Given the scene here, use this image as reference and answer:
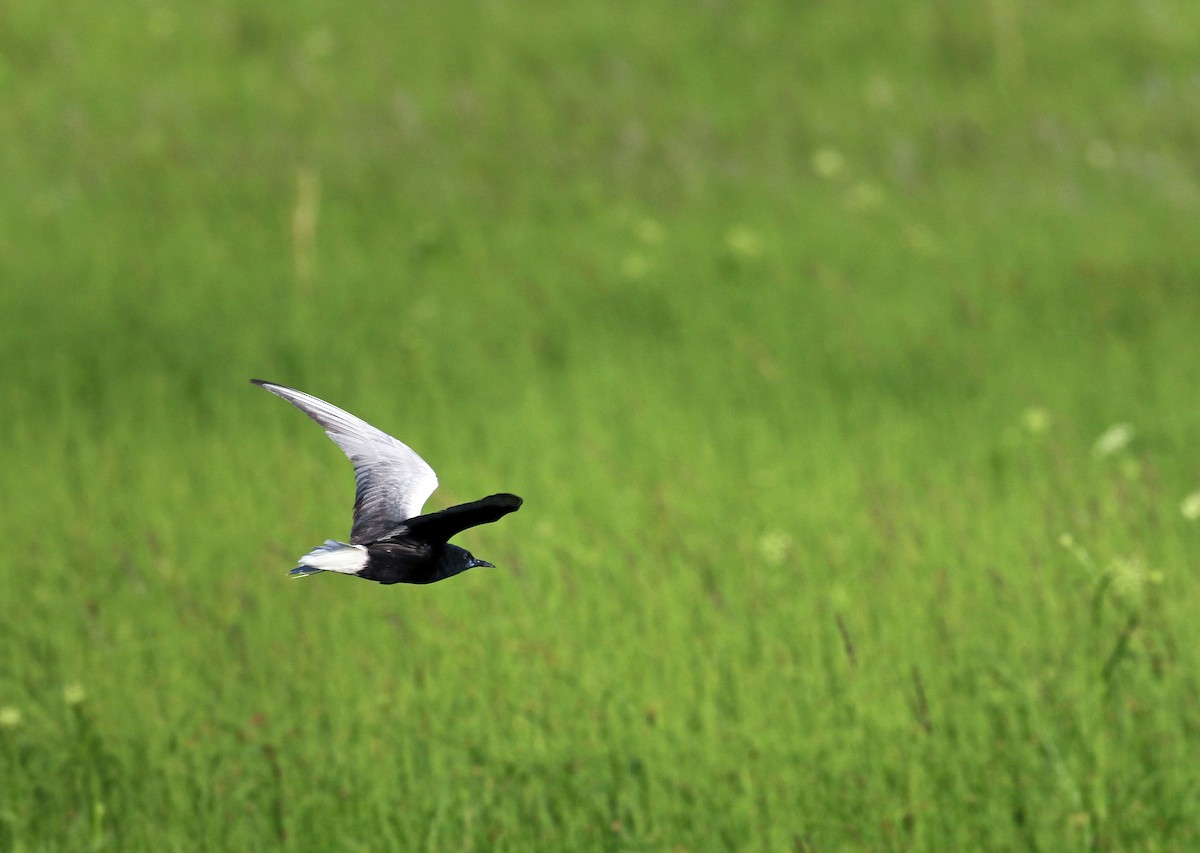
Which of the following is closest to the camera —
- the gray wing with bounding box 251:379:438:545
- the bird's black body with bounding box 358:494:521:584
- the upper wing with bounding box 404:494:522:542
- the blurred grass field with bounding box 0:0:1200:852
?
Result: the upper wing with bounding box 404:494:522:542

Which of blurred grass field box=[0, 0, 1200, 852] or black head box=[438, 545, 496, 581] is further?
blurred grass field box=[0, 0, 1200, 852]

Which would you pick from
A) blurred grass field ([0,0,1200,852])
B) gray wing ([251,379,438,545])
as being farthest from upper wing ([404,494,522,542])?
blurred grass field ([0,0,1200,852])

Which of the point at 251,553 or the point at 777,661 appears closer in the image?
the point at 777,661

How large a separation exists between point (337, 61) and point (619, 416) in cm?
591

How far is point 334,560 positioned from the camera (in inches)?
51.5

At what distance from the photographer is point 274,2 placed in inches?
441

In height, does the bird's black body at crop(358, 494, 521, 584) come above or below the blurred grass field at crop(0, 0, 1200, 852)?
below

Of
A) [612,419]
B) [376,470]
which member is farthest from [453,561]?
[612,419]

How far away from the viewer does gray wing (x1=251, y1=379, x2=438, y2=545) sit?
1.57 m

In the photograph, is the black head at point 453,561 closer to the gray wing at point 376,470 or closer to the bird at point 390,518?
the bird at point 390,518

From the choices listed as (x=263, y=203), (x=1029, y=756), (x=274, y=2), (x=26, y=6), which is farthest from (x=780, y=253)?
(x=26, y=6)

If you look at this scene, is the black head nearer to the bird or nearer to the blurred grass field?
the bird

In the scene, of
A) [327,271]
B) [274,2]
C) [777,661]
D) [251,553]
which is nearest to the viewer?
[777,661]

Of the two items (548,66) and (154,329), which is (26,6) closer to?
→ (548,66)
